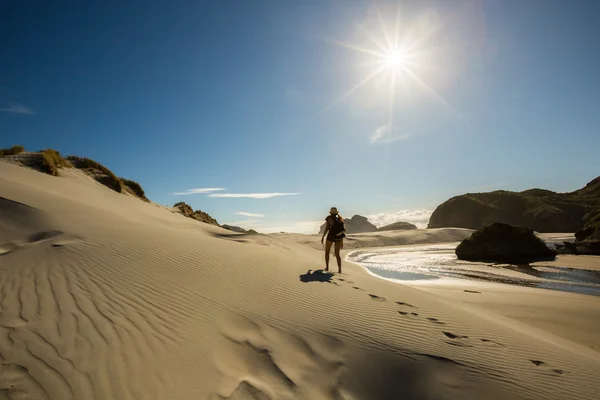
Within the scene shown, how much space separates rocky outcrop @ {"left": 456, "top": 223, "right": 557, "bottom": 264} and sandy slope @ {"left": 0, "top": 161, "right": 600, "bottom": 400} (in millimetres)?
15082

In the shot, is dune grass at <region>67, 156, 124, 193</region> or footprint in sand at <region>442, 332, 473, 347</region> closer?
footprint in sand at <region>442, 332, 473, 347</region>

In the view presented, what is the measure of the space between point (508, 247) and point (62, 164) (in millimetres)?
27076

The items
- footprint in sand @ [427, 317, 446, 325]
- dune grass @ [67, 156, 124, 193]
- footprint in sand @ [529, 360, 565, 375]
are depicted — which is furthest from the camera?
dune grass @ [67, 156, 124, 193]

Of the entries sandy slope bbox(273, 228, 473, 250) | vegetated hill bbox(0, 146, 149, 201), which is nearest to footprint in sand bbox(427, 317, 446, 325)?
vegetated hill bbox(0, 146, 149, 201)

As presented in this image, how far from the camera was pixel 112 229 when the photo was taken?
692 centimetres

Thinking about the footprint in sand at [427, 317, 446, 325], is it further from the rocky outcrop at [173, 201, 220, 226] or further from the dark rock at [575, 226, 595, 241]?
the dark rock at [575, 226, 595, 241]

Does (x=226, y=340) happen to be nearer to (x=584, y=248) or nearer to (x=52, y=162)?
(x=52, y=162)

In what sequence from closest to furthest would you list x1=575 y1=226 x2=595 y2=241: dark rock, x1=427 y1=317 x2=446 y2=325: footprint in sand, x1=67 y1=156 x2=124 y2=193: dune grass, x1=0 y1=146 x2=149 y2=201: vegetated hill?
x1=427 y1=317 x2=446 y2=325: footprint in sand
x1=0 y1=146 x2=149 y2=201: vegetated hill
x1=67 y1=156 x2=124 y2=193: dune grass
x1=575 y1=226 x2=595 y2=241: dark rock

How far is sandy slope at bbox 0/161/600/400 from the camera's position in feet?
8.24

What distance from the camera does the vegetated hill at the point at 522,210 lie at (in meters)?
56.3

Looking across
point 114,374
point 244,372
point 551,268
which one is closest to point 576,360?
point 244,372

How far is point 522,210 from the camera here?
66.6 m

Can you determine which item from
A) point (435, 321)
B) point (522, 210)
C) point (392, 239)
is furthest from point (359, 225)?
point (435, 321)

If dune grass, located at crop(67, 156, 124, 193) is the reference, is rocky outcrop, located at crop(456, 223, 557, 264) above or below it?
below
